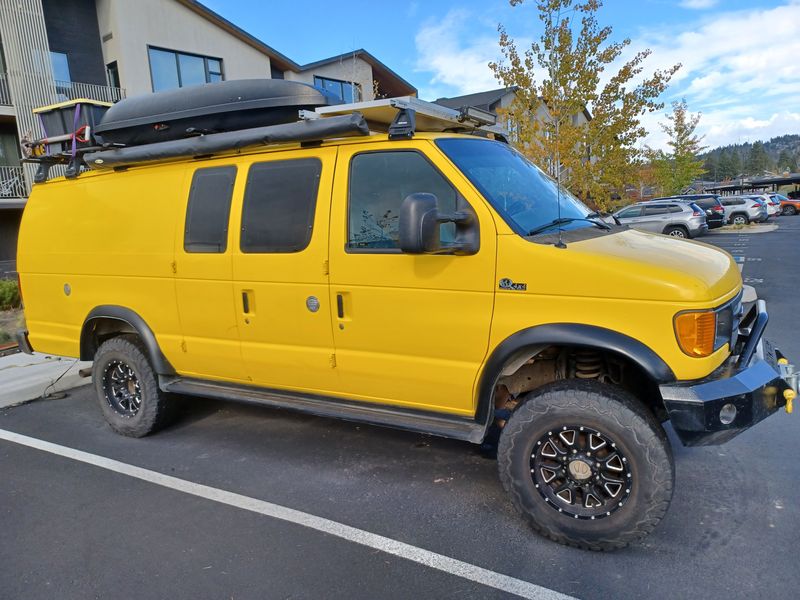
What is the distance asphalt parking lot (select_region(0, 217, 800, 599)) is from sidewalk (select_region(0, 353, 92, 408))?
122 centimetres

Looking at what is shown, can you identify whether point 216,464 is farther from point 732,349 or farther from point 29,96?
point 29,96

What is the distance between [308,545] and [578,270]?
214cm

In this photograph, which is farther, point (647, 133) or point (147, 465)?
point (647, 133)

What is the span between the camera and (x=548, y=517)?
126 inches

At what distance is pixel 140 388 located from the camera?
4.84 m

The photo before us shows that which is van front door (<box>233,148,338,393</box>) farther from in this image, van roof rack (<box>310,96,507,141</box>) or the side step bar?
van roof rack (<box>310,96,507,141</box>)

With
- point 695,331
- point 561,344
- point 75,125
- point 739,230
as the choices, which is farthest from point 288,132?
point 739,230

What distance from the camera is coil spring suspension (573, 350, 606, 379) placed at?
3.38m

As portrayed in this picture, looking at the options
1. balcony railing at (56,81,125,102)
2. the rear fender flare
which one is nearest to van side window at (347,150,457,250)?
the rear fender flare

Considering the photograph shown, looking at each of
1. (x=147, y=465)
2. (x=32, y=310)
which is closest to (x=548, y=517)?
(x=147, y=465)

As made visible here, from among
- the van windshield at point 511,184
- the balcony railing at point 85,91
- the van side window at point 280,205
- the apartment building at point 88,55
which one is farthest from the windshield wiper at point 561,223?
the balcony railing at point 85,91

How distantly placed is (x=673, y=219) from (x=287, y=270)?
65.9ft

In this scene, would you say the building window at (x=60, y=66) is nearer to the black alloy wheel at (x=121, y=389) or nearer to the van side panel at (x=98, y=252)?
the van side panel at (x=98, y=252)

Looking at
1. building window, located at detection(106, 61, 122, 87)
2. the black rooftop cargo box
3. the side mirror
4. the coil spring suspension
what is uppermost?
building window, located at detection(106, 61, 122, 87)
